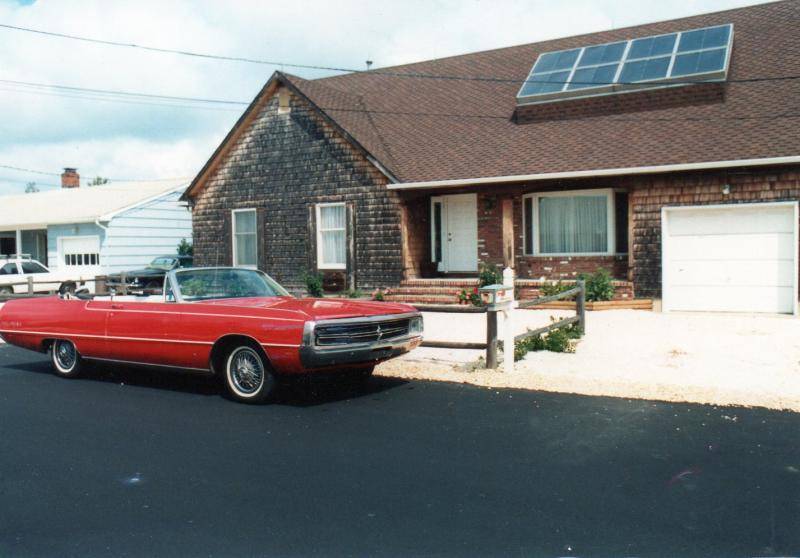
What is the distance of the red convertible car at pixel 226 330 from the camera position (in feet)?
24.4

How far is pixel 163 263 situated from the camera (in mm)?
26922

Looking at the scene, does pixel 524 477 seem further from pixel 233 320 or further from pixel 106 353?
pixel 106 353

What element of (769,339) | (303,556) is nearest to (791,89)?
(769,339)

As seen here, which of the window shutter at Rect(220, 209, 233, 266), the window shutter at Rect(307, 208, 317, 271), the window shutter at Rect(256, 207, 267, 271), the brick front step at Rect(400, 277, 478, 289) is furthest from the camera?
the window shutter at Rect(220, 209, 233, 266)

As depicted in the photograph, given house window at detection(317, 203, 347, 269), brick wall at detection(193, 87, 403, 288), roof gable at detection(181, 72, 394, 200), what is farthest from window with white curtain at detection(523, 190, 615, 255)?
house window at detection(317, 203, 347, 269)

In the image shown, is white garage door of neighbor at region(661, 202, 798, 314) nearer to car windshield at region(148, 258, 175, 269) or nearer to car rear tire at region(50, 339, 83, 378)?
car rear tire at region(50, 339, 83, 378)

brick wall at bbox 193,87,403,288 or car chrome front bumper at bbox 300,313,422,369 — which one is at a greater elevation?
brick wall at bbox 193,87,403,288

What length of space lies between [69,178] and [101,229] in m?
13.2

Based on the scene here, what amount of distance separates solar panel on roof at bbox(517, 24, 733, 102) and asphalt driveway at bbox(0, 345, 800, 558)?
38.9 feet

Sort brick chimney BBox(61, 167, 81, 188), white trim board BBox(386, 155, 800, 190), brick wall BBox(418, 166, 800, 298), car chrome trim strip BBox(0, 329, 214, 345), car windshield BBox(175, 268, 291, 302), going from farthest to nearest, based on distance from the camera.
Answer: brick chimney BBox(61, 167, 81, 188) < brick wall BBox(418, 166, 800, 298) < white trim board BBox(386, 155, 800, 190) < car windshield BBox(175, 268, 291, 302) < car chrome trim strip BBox(0, 329, 214, 345)

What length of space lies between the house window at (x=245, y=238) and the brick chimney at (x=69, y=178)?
2217cm

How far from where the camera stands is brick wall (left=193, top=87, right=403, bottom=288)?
18.8 meters

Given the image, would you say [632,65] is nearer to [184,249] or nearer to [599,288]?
[599,288]

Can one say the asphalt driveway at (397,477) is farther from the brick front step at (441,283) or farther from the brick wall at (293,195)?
the brick wall at (293,195)
